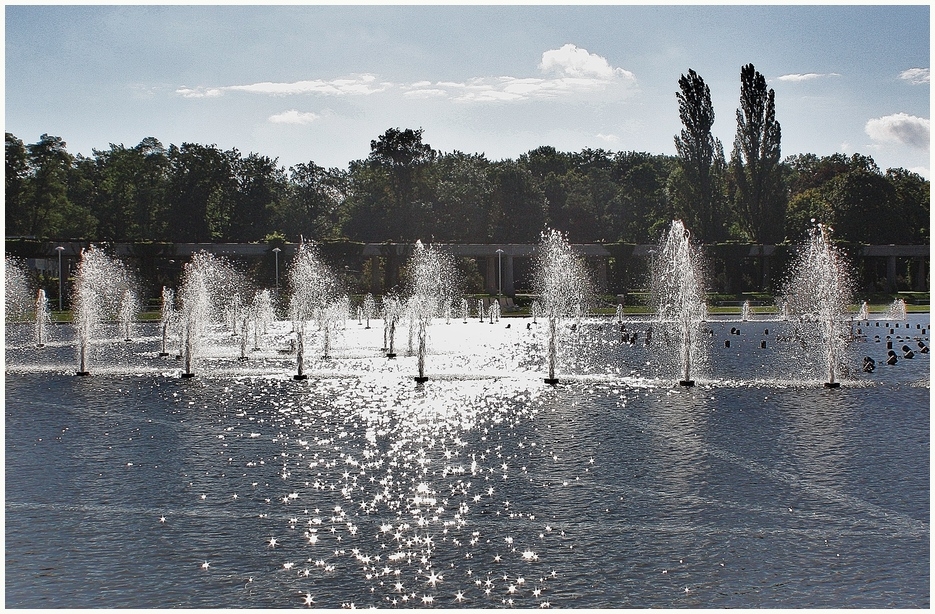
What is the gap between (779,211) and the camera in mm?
71688

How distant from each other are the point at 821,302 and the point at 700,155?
132ft

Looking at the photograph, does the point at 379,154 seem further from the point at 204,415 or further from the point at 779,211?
the point at 204,415

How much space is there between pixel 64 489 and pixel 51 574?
3.43 meters

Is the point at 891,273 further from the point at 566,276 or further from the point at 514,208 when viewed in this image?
the point at 514,208

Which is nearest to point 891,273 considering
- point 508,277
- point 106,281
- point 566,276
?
point 566,276

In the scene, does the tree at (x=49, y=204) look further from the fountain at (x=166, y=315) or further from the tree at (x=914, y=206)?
the tree at (x=914, y=206)

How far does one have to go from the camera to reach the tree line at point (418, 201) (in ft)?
255

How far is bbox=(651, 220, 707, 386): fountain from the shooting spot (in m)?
26.2

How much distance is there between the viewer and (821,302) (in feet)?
104

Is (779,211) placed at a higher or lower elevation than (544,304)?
higher

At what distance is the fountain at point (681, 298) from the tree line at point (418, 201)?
3.36m

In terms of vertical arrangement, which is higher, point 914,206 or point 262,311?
point 914,206

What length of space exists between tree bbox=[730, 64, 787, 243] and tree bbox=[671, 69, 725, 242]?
5.36ft

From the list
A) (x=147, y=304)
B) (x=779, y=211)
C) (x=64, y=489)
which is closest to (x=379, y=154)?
(x=147, y=304)
